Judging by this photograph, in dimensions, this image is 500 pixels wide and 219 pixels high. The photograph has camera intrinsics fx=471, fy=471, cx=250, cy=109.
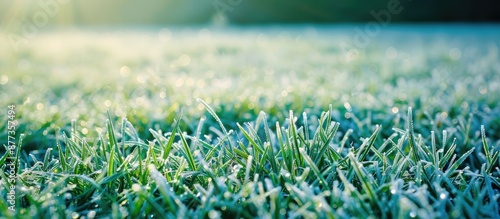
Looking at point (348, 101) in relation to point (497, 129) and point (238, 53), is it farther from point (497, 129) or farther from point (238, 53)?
point (238, 53)

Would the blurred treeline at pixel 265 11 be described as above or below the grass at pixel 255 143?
above

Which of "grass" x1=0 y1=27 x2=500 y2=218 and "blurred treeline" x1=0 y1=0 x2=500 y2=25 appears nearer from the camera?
"grass" x1=0 y1=27 x2=500 y2=218

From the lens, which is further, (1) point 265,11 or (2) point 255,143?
(1) point 265,11

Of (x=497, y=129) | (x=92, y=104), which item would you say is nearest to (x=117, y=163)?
(x=92, y=104)

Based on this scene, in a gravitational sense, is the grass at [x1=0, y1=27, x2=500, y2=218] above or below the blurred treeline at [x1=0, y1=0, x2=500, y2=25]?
below

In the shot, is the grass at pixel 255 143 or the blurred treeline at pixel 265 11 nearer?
the grass at pixel 255 143
